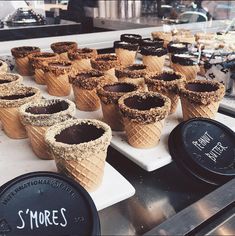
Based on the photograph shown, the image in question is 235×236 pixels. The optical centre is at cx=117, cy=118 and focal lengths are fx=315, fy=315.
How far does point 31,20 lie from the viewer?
3.49 metres

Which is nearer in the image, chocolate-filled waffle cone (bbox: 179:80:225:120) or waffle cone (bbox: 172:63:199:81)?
chocolate-filled waffle cone (bbox: 179:80:225:120)

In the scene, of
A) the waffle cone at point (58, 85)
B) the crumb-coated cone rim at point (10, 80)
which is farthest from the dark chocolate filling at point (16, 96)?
the waffle cone at point (58, 85)

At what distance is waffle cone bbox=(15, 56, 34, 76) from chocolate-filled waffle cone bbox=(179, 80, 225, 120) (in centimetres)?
112

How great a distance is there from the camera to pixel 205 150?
1.20m

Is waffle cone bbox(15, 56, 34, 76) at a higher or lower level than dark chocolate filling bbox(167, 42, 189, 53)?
lower

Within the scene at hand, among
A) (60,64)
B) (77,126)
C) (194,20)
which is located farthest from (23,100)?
(194,20)

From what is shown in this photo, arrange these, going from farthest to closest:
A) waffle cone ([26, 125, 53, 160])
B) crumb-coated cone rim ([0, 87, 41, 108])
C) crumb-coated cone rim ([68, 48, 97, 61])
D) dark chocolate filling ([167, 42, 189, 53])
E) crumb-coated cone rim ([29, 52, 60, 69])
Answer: dark chocolate filling ([167, 42, 189, 53]) → crumb-coated cone rim ([68, 48, 97, 61]) → crumb-coated cone rim ([29, 52, 60, 69]) → crumb-coated cone rim ([0, 87, 41, 108]) → waffle cone ([26, 125, 53, 160])

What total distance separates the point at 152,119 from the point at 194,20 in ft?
10.1

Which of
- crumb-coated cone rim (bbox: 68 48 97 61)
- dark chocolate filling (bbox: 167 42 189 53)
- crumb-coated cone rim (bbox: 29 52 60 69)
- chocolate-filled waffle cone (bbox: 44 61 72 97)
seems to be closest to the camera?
chocolate-filled waffle cone (bbox: 44 61 72 97)

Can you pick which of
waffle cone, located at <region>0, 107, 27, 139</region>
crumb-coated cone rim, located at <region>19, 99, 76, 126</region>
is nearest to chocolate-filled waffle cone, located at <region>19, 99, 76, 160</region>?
crumb-coated cone rim, located at <region>19, 99, 76, 126</region>

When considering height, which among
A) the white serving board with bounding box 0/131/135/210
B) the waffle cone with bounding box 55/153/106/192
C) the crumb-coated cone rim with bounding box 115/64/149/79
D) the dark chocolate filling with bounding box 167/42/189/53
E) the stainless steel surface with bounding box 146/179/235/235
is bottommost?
the stainless steel surface with bounding box 146/179/235/235

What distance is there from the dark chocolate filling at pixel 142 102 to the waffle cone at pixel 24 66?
1.03 m

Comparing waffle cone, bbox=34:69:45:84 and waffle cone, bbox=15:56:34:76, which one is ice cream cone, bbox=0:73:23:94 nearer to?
waffle cone, bbox=34:69:45:84

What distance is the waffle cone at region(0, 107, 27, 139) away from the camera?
1.32m
